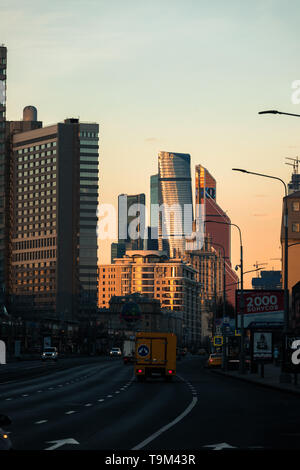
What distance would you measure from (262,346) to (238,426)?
32.8 metres

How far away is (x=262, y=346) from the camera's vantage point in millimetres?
53469

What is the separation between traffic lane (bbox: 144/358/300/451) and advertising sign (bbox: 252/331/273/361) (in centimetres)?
1951

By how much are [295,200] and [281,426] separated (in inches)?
5904

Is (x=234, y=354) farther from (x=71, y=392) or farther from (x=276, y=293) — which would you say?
(x=71, y=392)

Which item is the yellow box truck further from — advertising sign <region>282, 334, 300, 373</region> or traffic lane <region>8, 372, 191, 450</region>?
traffic lane <region>8, 372, 191, 450</region>

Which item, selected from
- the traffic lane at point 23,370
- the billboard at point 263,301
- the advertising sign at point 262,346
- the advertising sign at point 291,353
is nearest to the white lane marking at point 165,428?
the advertising sign at point 291,353

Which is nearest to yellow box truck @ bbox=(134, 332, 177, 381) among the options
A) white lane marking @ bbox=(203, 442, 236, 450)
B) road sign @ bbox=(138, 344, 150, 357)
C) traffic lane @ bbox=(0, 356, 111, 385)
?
road sign @ bbox=(138, 344, 150, 357)

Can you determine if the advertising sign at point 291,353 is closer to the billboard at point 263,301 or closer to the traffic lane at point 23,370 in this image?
the traffic lane at point 23,370

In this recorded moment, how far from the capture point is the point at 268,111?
3722 cm

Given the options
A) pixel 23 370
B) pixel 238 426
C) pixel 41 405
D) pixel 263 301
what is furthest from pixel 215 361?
pixel 238 426

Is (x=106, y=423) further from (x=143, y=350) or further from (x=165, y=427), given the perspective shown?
(x=143, y=350)

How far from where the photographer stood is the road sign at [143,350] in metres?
52.6

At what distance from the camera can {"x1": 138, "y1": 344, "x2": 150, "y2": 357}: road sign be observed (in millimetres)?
52594

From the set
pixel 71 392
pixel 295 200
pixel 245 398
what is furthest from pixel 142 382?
pixel 295 200
